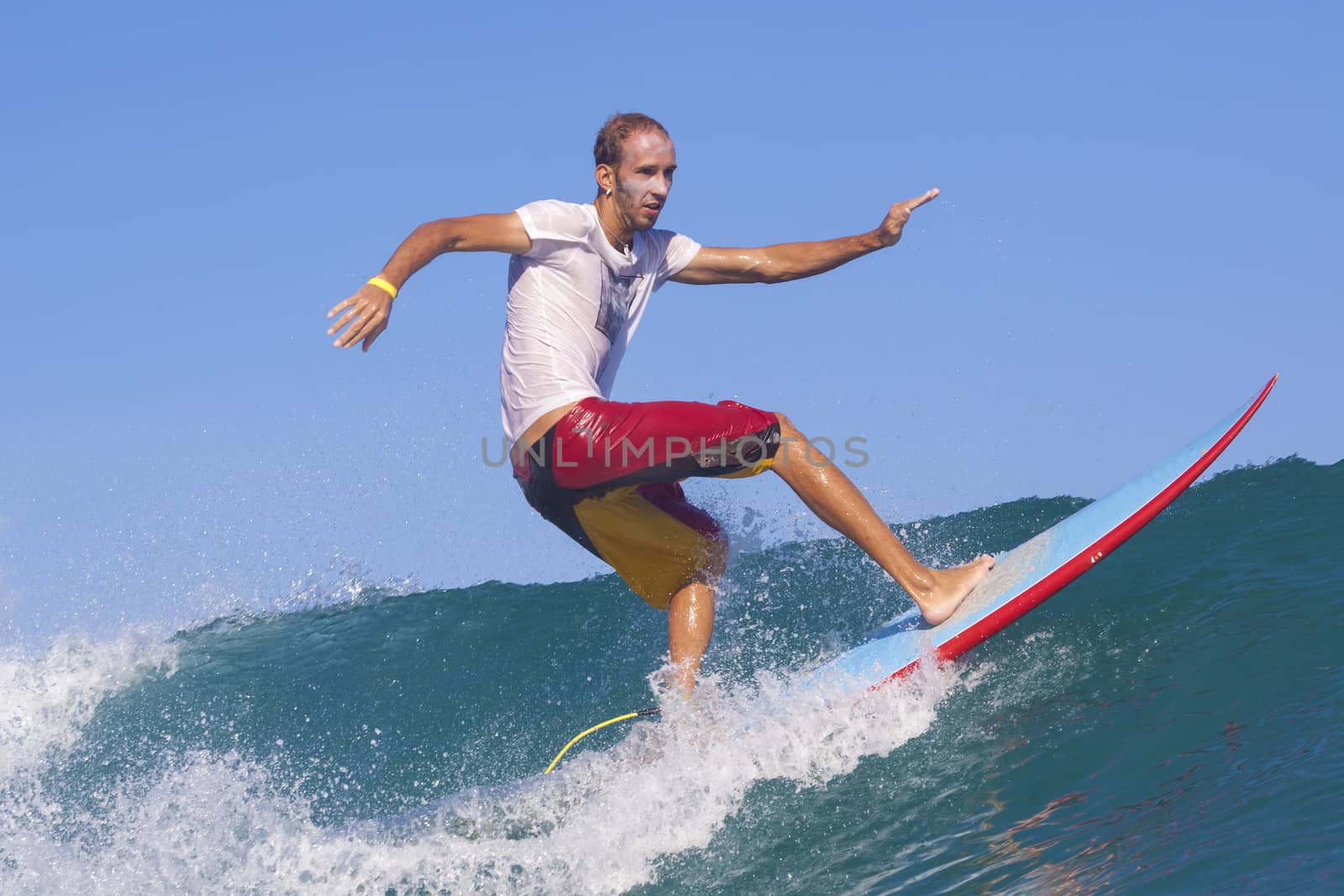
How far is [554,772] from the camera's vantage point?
4.96 metres

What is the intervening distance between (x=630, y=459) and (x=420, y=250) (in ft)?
3.71

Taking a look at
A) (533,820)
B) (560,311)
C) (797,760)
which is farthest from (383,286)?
(797,760)

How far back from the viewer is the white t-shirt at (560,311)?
4574mm

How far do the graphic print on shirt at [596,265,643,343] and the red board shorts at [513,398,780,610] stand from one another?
1.32 feet

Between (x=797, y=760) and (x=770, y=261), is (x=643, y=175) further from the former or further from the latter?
(x=797, y=760)

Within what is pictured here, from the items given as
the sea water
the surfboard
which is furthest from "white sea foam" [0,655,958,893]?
the surfboard

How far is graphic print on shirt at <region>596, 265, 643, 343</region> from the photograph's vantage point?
4762 mm

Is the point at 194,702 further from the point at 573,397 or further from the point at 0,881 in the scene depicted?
the point at 573,397

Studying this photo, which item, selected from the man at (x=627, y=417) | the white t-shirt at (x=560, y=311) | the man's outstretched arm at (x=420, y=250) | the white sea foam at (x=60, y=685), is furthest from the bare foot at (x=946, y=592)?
the white sea foam at (x=60, y=685)

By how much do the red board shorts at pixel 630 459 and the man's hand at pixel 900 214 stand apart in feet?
3.36

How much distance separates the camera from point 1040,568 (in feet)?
16.1

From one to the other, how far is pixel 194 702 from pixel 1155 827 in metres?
6.79

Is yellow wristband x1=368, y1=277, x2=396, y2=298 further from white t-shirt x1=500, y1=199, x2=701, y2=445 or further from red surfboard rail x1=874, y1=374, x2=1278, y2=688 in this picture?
red surfboard rail x1=874, y1=374, x2=1278, y2=688

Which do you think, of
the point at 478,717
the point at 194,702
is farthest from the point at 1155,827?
the point at 194,702
